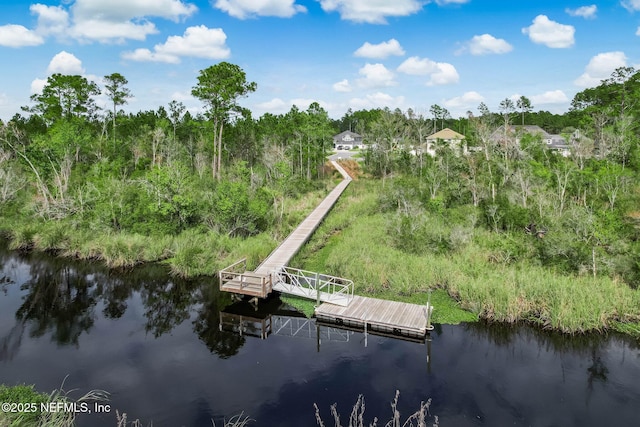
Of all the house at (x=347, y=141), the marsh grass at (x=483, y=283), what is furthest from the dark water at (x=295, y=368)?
the house at (x=347, y=141)

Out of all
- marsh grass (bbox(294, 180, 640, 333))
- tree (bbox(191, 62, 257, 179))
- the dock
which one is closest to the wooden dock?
the dock

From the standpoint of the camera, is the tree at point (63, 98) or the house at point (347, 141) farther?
the house at point (347, 141)

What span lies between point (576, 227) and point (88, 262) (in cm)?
2708

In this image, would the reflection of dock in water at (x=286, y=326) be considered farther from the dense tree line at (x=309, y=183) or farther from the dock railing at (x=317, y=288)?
the dense tree line at (x=309, y=183)

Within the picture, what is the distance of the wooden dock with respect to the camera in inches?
588

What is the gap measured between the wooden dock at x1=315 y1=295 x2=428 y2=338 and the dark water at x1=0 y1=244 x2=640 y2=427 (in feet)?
1.89

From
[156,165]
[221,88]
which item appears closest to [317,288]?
[156,165]

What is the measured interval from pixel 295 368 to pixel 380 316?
401cm

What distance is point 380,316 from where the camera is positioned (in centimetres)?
1546

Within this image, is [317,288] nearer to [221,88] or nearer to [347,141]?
[221,88]

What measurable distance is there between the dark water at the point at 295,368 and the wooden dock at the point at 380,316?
1.89ft

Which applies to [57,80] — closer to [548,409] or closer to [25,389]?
[25,389]

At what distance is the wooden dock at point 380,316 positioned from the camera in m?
14.9

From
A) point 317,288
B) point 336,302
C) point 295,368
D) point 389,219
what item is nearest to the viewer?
point 295,368
